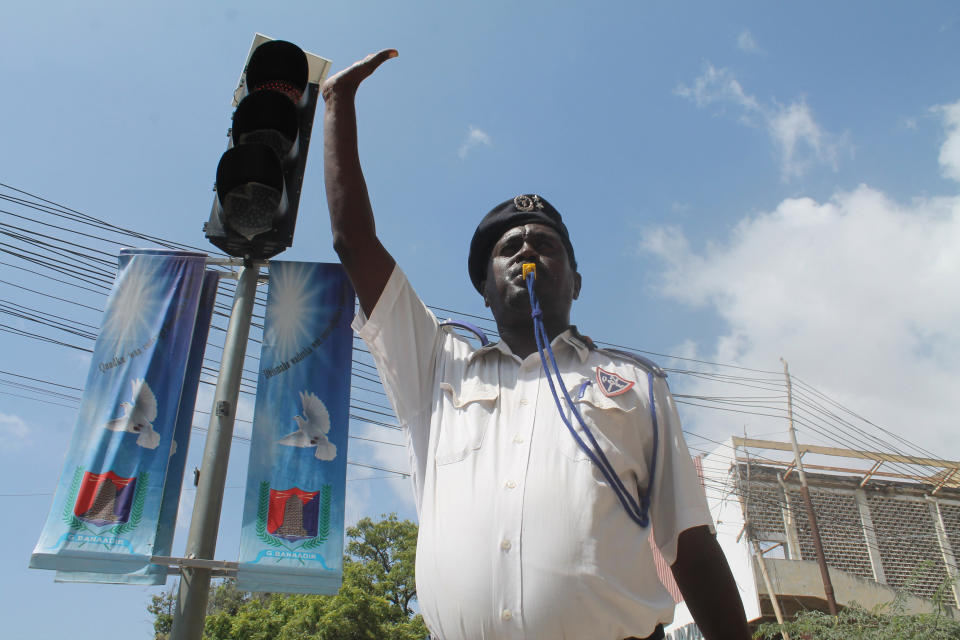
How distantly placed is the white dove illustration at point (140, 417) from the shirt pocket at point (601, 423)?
2.67m

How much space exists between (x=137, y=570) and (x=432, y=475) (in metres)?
2.15

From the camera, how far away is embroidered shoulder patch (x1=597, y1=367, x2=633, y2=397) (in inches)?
88.4

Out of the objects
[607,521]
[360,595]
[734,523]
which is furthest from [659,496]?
[734,523]

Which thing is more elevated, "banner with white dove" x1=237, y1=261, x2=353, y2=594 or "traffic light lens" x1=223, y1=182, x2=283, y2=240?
"traffic light lens" x1=223, y1=182, x2=283, y2=240

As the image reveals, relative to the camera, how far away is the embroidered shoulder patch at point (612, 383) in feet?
7.36

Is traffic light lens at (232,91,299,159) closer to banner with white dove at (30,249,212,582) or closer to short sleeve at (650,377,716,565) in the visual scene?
banner with white dove at (30,249,212,582)

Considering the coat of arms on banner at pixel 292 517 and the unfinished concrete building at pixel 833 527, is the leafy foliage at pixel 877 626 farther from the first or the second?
the coat of arms on banner at pixel 292 517

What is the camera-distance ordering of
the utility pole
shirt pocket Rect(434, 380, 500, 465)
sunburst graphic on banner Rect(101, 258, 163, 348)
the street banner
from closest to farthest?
shirt pocket Rect(434, 380, 500, 465) < the street banner < sunburst graphic on banner Rect(101, 258, 163, 348) < the utility pole

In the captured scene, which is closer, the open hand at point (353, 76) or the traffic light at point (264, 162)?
the open hand at point (353, 76)

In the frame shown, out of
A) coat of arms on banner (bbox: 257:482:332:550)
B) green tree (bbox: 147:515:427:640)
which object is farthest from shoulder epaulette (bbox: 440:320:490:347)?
green tree (bbox: 147:515:427:640)

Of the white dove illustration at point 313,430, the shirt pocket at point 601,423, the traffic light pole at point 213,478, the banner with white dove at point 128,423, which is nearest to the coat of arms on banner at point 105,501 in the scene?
the banner with white dove at point 128,423

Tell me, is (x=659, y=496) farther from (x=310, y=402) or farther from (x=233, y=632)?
(x=233, y=632)

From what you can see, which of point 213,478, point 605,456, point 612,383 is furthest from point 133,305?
point 605,456

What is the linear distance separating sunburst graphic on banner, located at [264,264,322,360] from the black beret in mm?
1581
